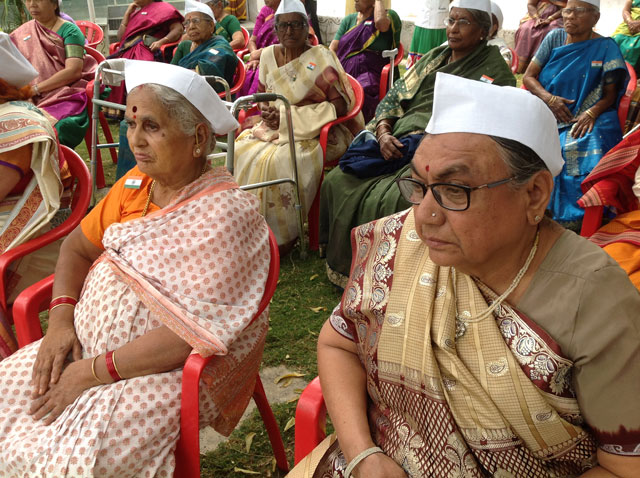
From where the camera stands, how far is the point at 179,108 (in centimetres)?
189

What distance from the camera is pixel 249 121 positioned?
4.51m

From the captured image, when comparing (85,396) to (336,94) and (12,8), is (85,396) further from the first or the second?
(12,8)

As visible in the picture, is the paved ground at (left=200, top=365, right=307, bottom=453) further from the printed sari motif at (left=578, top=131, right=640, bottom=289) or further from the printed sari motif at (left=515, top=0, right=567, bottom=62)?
the printed sari motif at (left=515, top=0, right=567, bottom=62)

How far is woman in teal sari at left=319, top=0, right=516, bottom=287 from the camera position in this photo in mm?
3459

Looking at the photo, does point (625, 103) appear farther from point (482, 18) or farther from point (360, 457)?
point (360, 457)

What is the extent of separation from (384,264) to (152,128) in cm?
94

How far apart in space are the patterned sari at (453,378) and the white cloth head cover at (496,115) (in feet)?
1.05

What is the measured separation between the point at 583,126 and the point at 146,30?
5.33m

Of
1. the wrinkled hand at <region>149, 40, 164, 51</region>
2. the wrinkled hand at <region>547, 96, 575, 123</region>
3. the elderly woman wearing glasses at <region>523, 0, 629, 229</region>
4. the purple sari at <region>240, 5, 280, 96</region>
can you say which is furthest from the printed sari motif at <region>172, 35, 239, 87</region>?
the wrinkled hand at <region>547, 96, 575, 123</region>

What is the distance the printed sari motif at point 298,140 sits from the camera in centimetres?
395

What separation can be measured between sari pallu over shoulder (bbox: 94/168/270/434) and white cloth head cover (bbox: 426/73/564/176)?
78 cm

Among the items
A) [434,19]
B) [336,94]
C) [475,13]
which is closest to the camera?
[475,13]

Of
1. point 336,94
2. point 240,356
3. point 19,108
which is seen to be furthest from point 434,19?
point 240,356

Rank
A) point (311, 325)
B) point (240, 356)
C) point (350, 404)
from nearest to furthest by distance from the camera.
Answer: point (350, 404) → point (240, 356) → point (311, 325)
